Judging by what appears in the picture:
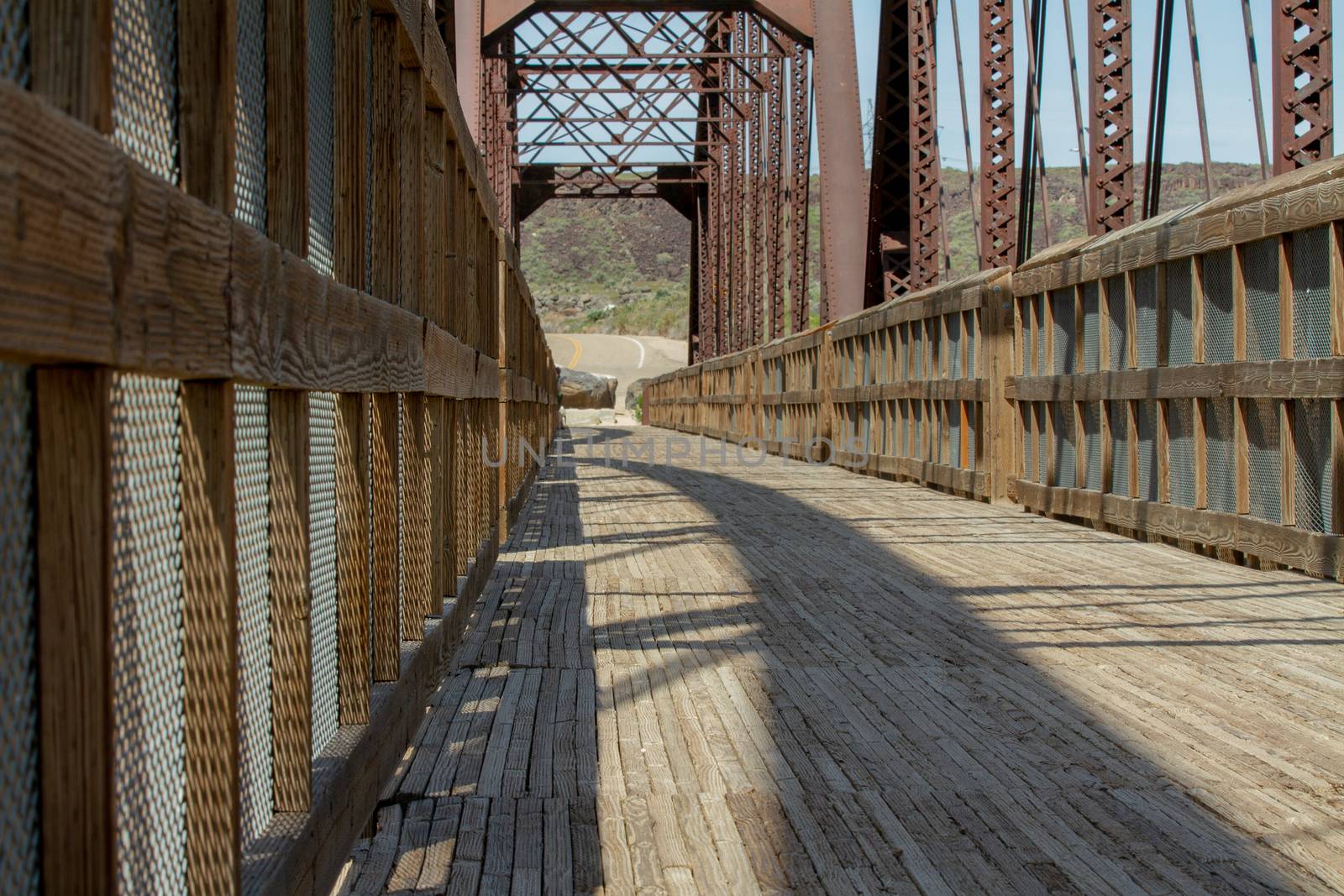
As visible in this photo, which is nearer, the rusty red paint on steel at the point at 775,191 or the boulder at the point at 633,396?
the rusty red paint on steel at the point at 775,191

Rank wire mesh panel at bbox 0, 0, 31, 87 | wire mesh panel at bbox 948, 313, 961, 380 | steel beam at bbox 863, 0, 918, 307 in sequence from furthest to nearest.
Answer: steel beam at bbox 863, 0, 918, 307 < wire mesh panel at bbox 948, 313, 961, 380 < wire mesh panel at bbox 0, 0, 31, 87

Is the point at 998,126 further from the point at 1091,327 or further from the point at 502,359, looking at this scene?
the point at 502,359

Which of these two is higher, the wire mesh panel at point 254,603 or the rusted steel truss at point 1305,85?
the rusted steel truss at point 1305,85

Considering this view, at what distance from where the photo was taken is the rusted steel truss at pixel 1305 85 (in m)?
9.44

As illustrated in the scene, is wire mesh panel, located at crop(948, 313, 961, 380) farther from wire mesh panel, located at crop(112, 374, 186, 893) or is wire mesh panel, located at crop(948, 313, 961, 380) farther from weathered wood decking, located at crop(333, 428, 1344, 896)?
wire mesh panel, located at crop(112, 374, 186, 893)

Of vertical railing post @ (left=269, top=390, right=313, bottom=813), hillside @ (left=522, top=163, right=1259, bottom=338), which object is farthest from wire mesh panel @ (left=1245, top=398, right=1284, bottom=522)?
hillside @ (left=522, top=163, right=1259, bottom=338)

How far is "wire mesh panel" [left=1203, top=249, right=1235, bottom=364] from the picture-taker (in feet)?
24.2

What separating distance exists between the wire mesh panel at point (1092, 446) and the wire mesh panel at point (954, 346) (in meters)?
2.73

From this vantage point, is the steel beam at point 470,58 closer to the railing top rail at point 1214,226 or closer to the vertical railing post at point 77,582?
the railing top rail at point 1214,226

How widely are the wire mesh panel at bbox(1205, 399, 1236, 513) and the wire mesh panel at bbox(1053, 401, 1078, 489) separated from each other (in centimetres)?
197

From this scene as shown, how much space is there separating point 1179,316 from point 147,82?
7182 mm

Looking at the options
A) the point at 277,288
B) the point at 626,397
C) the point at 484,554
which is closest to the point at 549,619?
the point at 484,554

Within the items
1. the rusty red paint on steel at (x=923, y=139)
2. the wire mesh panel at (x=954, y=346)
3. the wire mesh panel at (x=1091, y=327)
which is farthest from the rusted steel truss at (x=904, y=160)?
the wire mesh panel at (x=1091, y=327)

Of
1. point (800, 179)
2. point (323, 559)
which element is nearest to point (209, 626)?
point (323, 559)
